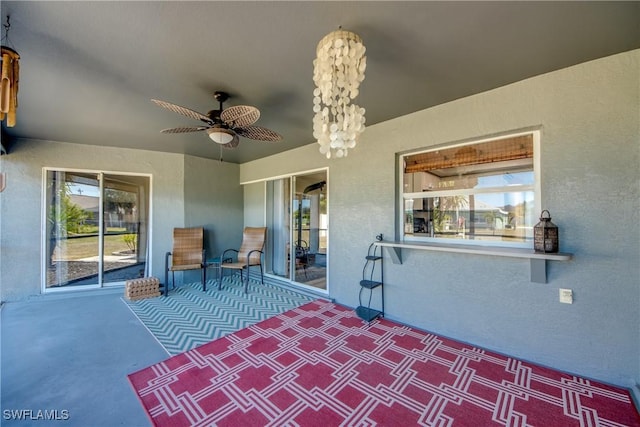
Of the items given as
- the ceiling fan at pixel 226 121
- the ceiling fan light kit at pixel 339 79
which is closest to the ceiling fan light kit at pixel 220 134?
the ceiling fan at pixel 226 121

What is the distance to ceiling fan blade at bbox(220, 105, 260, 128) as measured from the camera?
6.72 ft

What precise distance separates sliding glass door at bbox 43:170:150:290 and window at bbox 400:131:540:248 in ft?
15.1

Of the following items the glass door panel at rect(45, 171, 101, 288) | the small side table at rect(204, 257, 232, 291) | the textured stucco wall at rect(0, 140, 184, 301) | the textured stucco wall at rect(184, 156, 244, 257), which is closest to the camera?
the textured stucco wall at rect(0, 140, 184, 301)

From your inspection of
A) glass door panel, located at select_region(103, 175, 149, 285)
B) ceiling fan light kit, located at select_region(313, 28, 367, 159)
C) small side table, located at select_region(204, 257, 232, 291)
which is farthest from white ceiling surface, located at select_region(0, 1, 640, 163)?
small side table, located at select_region(204, 257, 232, 291)

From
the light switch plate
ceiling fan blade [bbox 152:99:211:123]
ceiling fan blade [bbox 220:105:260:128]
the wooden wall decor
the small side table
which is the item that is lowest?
the small side table

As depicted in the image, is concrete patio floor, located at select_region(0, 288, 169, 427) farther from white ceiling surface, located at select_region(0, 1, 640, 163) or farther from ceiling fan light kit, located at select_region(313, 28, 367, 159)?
white ceiling surface, located at select_region(0, 1, 640, 163)

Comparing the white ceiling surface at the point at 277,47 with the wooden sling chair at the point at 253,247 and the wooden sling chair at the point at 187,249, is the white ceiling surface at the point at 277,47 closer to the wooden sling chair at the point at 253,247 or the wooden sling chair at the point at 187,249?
the wooden sling chair at the point at 187,249

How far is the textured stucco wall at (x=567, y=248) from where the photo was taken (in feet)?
6.03

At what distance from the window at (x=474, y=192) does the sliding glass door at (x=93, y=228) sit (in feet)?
15.1

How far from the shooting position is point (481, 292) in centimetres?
243

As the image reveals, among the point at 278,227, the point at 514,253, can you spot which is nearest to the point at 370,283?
the point at 514,253

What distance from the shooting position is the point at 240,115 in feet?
7.10

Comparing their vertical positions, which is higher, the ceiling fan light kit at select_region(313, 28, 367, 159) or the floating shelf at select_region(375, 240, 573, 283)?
Answer: the ceiling fan light kit at select_region(313, 28, 367, 159)

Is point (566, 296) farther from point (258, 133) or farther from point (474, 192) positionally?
point (258, 133)
